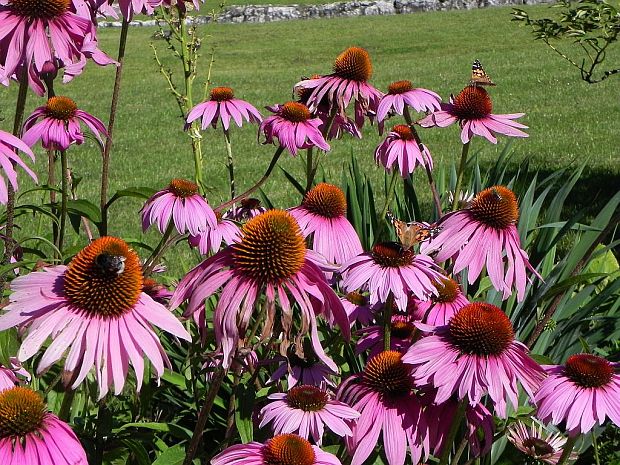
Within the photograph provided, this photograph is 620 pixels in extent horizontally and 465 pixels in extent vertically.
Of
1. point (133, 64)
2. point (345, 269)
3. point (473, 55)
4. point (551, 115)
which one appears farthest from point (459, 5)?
point (345, 269)

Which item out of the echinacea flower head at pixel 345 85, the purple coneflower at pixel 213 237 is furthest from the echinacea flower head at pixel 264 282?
the echinacea flower head at pixel 345 85

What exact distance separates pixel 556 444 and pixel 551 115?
26.5ft

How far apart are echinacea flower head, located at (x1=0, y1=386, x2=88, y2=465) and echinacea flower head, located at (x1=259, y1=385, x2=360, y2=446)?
1.26 feet

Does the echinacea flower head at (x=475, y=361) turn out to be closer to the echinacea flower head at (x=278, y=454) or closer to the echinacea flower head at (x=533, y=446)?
the echinacea flower head at (x=278, y=454)

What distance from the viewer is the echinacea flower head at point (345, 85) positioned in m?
2.07

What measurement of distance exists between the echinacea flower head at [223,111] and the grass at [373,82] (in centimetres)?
111

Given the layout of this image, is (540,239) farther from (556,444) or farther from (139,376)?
(139,376)

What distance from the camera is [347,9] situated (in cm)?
2664

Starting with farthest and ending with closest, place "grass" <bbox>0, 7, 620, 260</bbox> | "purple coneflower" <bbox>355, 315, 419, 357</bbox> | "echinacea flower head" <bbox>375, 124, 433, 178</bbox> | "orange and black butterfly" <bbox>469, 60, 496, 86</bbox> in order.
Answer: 1. "grass" <bbox>0, 7, 620, 260</bbox>
2. "echinacea flower head" <bbox>375, 124, 433, 178</bbox>
3. "orange and black butterfly" <bbox>469, 60, 496, 86</bbox>
4. "purple coneflower" <bbox>355, 315, 419, 357</bbox>

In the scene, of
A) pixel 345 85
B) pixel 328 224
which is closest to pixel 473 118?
pixel 345 85

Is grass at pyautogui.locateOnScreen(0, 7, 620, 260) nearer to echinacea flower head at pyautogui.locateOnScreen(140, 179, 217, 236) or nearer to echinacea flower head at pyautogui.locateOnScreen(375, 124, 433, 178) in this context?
echinacea flower head at pyautogui.locateOnScreen(375, 124, 433, 178)

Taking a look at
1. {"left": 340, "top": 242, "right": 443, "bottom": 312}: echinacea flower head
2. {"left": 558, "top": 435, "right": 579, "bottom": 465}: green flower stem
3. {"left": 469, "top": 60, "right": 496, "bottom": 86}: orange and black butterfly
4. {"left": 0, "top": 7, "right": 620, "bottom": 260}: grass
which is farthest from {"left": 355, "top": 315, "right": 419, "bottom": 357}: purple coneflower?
{"left": 0, "top": 7, "right": 620, "bottom": 260}: grass

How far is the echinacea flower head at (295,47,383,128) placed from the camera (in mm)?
2070

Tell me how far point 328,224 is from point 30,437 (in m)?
0.83
